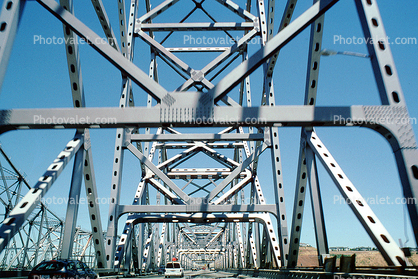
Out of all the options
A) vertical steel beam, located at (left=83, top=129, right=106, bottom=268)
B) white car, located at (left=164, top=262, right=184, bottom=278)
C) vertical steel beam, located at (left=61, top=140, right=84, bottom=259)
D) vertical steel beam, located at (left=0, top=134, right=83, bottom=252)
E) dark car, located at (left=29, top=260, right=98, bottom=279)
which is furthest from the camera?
white car, located at (left=164, top=262, right=184, bottom=278)

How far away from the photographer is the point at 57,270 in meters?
7.29

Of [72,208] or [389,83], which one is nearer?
[389,83]

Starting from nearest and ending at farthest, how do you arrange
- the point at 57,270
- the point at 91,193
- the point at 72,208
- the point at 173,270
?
the point at 72,208, the point at 57,270, the point at 91,193, the point at 173,270

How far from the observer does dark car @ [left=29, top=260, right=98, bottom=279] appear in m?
7.01

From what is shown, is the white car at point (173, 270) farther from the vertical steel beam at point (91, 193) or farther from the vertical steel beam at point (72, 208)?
the vertical steel beam at point (72, 208)

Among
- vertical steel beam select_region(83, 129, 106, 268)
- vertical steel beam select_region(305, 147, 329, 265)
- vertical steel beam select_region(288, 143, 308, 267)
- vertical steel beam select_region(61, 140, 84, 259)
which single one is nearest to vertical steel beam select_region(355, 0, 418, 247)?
vertical steel beam select_region(305, 147, 329, 265)

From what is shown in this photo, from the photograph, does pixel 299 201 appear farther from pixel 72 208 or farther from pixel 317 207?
pixel 72 208

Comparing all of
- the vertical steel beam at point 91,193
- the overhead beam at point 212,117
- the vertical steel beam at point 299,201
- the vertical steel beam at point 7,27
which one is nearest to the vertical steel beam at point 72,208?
the vertical steel beam at point 91,193

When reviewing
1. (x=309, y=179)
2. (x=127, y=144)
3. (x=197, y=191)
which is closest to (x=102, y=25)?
(x=127, y=144)

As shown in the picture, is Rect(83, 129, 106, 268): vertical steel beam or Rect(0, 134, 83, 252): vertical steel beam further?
Rect(83, 129, 106, 268): vertical steel beam

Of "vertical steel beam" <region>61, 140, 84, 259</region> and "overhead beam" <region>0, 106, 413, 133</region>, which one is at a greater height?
"overhead beam" <region>0, 106, 413, 133</region>

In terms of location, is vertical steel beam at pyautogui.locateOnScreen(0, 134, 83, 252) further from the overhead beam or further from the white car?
the white car

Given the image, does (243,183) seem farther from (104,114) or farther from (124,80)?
(104,114)

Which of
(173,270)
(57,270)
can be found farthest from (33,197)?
(173,270)
